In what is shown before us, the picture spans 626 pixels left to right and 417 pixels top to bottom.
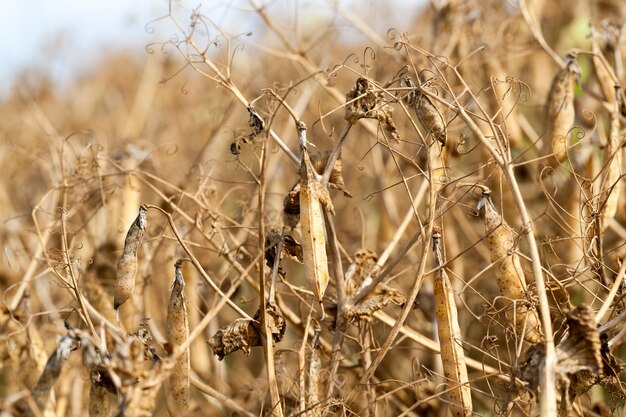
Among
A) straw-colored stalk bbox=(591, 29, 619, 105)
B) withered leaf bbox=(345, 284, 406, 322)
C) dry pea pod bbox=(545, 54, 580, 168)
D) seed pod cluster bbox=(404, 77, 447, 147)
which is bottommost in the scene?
withered leaf bbox=(345, 284, 406, 322)

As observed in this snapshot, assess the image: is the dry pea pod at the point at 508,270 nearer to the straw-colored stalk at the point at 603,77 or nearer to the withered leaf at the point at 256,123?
the withered leaf at the point at 256,123

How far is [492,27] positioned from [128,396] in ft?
8.17

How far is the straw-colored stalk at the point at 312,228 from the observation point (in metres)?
1.54

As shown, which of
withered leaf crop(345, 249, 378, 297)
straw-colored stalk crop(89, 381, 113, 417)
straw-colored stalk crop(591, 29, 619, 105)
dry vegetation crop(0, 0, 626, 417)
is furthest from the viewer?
straw-colored stalk crop(591, 29, 619, 105)

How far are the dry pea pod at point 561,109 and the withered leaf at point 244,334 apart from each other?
786mm

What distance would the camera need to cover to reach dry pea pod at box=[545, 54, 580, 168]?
190cm

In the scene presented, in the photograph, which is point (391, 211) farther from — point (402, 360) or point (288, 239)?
point (288, 239)

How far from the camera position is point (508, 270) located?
165cm

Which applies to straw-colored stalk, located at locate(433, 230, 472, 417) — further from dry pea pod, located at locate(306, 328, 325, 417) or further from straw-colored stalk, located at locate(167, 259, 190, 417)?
straw-colored stalk, located at locate(167, 259, 190, 417)

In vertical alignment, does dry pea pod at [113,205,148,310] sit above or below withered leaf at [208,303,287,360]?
above

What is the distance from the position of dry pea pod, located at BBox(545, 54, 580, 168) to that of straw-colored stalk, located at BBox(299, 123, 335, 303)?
2.18ft

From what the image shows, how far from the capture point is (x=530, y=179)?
11.0ft

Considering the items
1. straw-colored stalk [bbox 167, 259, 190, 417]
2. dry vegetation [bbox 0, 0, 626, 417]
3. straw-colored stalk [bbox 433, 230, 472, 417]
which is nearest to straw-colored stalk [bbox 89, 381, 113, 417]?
dry vegetation [bbox 0, 0, 626, 417]

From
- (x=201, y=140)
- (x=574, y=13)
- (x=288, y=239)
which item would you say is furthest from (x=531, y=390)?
(x=201, y=140)
